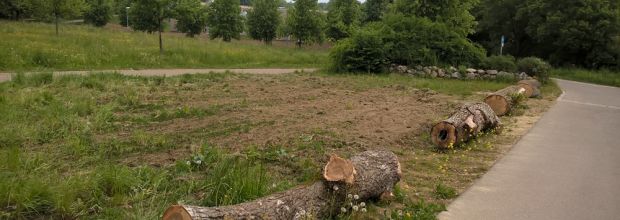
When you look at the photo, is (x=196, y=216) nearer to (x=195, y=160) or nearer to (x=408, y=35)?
(x=195, y=160)

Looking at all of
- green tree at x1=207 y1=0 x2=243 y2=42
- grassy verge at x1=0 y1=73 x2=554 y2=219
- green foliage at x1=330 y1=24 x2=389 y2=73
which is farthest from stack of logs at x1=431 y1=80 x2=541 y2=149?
green tree at x1=207 y1=0 x2=243 y2=42

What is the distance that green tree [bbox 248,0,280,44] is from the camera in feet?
156

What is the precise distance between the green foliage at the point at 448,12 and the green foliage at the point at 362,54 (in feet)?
11.0

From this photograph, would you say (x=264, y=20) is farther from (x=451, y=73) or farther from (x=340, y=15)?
(x=451, y=73)

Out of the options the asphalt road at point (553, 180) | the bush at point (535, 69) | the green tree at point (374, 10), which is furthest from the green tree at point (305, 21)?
the asphalt road at point (553, 180)

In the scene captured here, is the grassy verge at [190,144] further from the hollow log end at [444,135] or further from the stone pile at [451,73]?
the stone pile at [451,73]

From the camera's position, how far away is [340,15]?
135ft

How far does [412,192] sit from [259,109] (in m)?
5.18

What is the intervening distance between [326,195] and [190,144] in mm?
3036

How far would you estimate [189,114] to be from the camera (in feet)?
32.7

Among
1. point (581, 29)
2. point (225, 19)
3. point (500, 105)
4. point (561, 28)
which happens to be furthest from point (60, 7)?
point (581, 29)

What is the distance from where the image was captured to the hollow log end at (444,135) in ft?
28.4

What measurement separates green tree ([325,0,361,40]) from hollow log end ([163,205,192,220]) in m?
36.6

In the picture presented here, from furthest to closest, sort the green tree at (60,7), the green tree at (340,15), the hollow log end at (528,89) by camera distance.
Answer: the green tree at (340,15), the green tree at (60,7), the hollow log end at (528,89)
